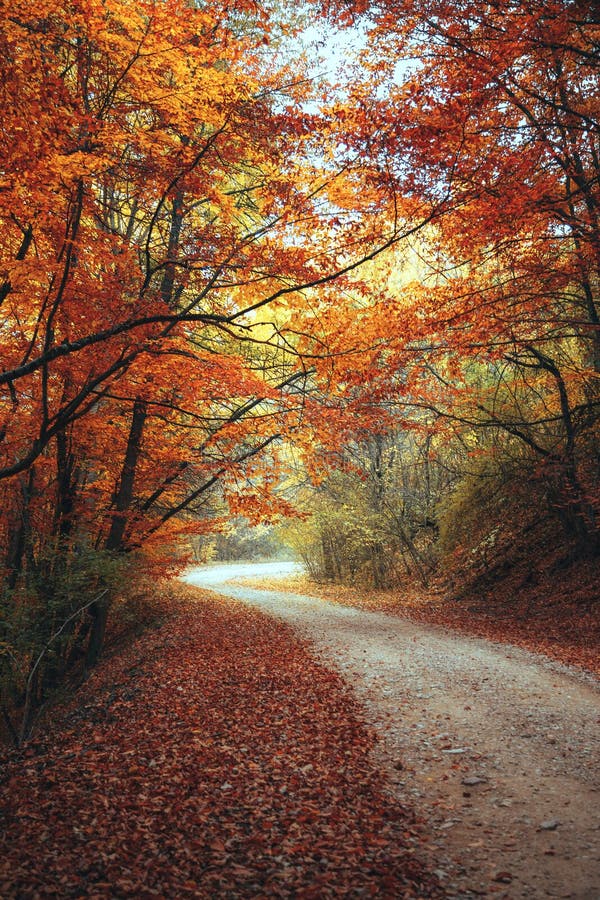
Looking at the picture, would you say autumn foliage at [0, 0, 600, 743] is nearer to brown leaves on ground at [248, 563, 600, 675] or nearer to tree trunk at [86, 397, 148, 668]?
tree trunk at [86, 397, 148, 668]

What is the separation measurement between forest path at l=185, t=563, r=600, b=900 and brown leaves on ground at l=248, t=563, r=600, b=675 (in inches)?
31.5

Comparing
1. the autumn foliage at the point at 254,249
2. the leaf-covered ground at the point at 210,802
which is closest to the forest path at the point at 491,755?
the leaf-covered ground at the point at 210,802

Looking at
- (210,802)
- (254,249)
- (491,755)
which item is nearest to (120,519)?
(254,249)

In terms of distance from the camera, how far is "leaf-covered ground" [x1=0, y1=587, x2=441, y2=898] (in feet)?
10.3

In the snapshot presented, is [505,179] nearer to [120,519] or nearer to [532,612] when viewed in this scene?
[532,612]

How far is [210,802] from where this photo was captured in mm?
3988

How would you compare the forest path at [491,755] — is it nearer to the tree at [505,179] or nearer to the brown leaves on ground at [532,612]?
the brown leaves on ground at [532,612]

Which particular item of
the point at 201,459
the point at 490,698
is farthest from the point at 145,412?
the point at 490,698

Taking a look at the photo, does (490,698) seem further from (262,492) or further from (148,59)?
(148,59)

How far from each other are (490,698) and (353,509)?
11243mm

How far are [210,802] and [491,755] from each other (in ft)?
7.83

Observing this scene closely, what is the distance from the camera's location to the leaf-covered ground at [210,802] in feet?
10.3

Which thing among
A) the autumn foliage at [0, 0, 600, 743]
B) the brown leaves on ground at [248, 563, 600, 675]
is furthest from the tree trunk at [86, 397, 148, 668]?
the brown leaves on ground at [248, 563, 600, 675]

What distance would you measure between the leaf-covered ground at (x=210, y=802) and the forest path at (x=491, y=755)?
0.93 feet
